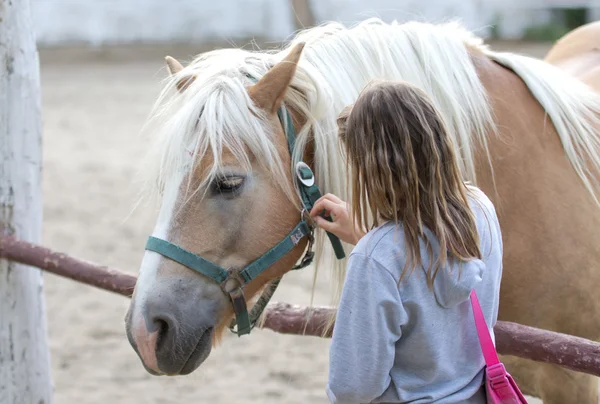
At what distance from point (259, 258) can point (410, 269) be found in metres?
0.60

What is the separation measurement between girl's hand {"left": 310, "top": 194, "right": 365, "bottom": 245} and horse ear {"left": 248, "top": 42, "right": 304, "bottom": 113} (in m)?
0.29

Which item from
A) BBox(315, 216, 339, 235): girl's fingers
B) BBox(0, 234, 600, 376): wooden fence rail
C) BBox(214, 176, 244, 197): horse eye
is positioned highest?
BBox(214, 176, 244, 197): horse eye

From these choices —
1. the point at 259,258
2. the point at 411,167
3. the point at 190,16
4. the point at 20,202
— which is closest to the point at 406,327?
the point at 411,167

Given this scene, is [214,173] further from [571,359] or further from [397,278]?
[571,359]

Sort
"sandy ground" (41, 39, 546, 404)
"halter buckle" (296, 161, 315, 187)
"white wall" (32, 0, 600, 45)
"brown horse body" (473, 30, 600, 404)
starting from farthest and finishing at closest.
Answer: "white wall" (32, 0, 600, 45) → "sandy ground" (41, 39, 546, 404) → "brown horse body" (473, 30, 600, 404) → "halter buckle" (296, 161, 315, 187)

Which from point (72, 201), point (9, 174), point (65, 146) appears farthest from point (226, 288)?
point (65, 146)

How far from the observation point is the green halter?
5.59 ft

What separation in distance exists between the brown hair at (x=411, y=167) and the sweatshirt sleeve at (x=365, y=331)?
0.09 meters

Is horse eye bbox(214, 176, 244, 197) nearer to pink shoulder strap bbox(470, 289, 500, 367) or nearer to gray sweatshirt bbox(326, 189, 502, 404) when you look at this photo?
gray sweatshirt bbox(326, 189, 502, 404)

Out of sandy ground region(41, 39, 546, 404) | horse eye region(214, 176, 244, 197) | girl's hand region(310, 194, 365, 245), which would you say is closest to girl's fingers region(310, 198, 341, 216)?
girl's hand region(310, 194, 365, 245)

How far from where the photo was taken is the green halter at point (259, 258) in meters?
1.71

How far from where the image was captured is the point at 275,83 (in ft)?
5.90

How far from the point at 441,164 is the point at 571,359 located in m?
0.57

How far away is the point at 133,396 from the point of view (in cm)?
360
